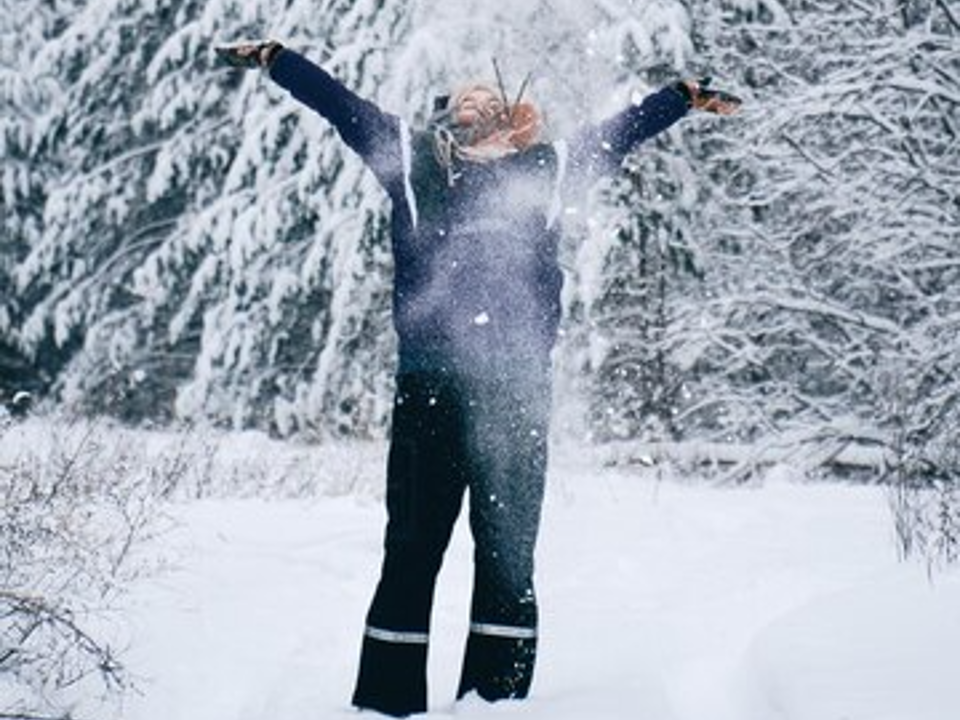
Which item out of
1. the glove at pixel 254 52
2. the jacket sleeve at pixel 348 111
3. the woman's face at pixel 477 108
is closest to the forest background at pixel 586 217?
the woman's face at pixel 477 108

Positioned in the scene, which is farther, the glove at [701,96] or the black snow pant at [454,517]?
the glove at [701,96]

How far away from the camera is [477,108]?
12.2 ft

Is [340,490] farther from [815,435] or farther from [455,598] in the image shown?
[815,435]

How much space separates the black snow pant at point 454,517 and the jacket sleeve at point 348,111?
2.08 feet

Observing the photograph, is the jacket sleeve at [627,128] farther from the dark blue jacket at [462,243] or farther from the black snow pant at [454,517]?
the black snow pant at [454,517]

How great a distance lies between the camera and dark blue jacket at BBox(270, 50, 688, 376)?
12.1 feet

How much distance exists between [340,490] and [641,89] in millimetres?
5041

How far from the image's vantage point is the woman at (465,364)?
3670 mm

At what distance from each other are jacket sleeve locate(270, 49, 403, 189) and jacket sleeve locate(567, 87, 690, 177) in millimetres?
548

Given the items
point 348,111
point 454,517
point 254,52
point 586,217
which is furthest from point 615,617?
point 586,217

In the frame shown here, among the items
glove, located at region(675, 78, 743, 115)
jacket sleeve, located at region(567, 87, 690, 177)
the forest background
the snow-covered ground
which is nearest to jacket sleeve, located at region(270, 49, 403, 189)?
jacket sleeve, located at region(567, 87, 690, 177)

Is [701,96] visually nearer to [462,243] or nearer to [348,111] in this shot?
[462,243]

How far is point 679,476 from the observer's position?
1054 cm

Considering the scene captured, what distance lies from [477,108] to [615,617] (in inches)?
82.4
